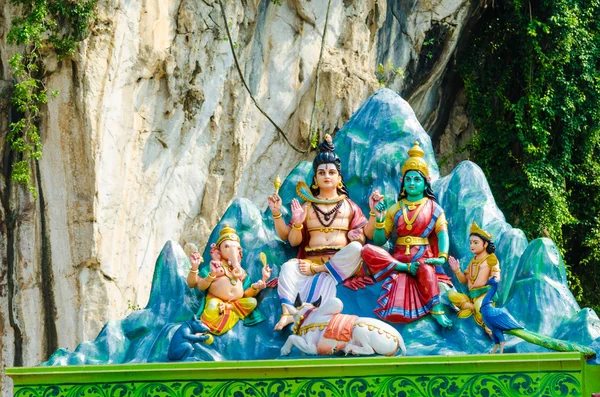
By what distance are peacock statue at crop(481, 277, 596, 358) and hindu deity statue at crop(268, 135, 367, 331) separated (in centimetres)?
114

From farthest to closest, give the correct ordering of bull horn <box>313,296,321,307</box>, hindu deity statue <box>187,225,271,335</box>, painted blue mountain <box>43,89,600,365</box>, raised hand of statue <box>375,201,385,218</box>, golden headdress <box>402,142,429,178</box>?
golden headdress <box>402,142,429,178</box> < raised hand of statue <box>375,201,385,218</box> < hindu deity statue <box>187,225,271,335</box> < bull horn <box>313,296,321,307</box> < painted blue mountain <box>43,89,600,365</box>

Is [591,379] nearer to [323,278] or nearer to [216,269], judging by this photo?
[323,278]

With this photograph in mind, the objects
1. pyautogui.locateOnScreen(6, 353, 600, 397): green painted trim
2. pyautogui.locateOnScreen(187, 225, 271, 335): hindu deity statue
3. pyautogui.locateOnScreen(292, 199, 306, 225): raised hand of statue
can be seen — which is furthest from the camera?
pyautogui.locateOnScreen(292, 199, 306, 225): raised hand of statue

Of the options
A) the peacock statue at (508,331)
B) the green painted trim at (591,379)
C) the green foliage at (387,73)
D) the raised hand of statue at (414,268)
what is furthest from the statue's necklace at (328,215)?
the green foliage at (387,73)

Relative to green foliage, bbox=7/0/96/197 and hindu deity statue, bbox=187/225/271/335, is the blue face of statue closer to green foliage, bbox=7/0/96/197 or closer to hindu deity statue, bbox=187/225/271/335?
hindu deity statue, bbox=187/225/271/335

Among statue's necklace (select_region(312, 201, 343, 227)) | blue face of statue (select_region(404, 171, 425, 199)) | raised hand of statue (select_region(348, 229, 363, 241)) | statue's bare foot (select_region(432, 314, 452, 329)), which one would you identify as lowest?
statue's bare foot (select_region(432, 314, 452, 329))

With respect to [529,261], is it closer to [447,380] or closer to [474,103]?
[447,380]

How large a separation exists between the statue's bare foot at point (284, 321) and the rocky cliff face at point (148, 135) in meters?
3.80

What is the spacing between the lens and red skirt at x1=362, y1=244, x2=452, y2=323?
9.28 m

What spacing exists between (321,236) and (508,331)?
1.80m

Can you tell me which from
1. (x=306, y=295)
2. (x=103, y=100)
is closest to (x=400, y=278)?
(x=306, y=295)

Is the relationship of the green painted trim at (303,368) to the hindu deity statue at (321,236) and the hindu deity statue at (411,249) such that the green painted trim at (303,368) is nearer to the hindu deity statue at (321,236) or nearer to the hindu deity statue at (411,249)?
the hindu deity statue at (321,236)

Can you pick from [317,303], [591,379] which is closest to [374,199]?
[317,303]

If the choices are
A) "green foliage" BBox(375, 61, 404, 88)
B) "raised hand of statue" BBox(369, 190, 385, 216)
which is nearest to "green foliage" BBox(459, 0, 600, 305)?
"green foliage" BBox(375, 61, 404, 88)
